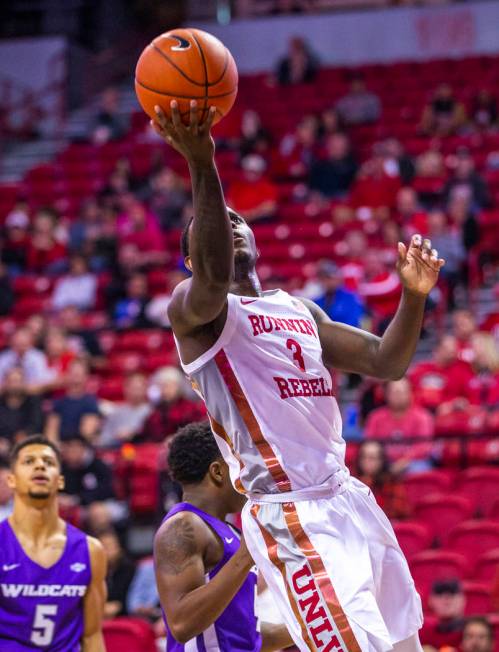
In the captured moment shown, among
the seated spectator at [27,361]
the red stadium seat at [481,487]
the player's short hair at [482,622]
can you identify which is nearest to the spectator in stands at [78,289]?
the seated spectator at [27,361]

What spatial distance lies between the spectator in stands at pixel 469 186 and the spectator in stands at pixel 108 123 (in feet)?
18.1

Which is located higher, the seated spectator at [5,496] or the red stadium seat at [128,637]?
the red stadium seat at [128,637]

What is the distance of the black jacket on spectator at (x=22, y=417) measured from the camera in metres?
9.88

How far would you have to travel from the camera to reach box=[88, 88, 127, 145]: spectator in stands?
1650 centimetres

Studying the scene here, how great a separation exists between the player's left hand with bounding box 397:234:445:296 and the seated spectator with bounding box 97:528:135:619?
4.77 m

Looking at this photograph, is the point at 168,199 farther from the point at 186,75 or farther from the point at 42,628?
the point at 186,75

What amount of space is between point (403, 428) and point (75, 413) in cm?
275

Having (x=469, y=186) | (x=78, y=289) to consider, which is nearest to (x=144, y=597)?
(x=78, y=289)

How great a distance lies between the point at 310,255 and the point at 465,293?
1.79 metres

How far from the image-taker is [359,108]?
15.3m

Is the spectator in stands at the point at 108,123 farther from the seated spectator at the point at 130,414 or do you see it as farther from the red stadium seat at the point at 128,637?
the red stadium seat at the point at 128,637

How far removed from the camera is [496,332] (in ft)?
33.8

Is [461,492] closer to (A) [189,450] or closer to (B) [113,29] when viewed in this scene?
(A) [189,450]

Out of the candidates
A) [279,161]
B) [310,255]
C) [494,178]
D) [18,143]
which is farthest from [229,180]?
[18,143]
